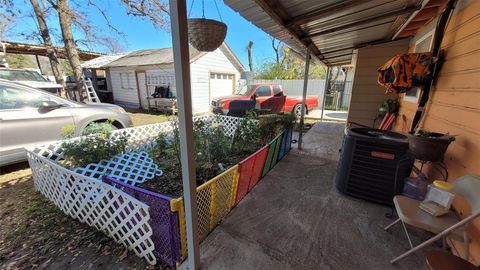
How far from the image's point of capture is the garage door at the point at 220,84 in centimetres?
983

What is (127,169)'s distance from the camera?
2.98m

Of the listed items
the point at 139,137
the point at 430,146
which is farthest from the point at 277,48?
the point at 430,146

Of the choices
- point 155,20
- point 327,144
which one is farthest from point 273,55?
point 327,144

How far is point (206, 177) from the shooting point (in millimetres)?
2598

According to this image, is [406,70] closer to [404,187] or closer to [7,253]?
[404,187]

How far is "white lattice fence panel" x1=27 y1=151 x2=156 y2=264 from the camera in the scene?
1716 mm

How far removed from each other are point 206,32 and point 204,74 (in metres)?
7.47

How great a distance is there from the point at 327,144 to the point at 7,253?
17.6 feet

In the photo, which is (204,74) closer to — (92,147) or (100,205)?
(92,147)

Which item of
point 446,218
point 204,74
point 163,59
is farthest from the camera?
point 204,74

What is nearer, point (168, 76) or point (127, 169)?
point (127, 169)

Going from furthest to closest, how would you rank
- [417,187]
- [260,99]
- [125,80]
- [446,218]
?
[125,80] < [260,99] < [417,187] < [446,218]

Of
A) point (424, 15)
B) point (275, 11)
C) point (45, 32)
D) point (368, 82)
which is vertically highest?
point (45, 32)

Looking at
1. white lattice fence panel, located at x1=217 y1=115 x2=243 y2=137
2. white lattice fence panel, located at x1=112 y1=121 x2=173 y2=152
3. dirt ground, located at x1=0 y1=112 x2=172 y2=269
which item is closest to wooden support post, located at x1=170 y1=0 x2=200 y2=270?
dirt ground, located at x1=0 y1=112 x2=172 y2=269
